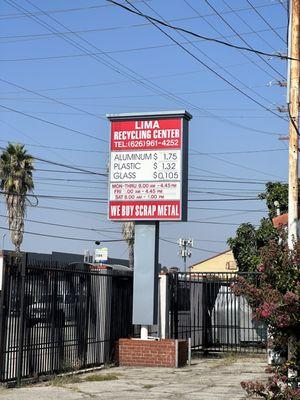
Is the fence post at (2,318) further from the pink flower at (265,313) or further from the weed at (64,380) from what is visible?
the pink flower at (265,313)

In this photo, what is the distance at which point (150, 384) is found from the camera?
43.8 feet

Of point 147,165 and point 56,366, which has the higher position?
point 147,165

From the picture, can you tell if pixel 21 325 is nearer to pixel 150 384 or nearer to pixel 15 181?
pixel 150 384

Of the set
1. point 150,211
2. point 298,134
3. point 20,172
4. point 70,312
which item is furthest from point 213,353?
point 20,172

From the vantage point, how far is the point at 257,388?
8.77m

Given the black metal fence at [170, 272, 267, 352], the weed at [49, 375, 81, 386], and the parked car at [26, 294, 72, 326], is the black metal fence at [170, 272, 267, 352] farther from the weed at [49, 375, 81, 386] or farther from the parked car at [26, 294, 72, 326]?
the weed at [49, 375, 81, 386]

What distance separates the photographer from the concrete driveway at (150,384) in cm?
1181

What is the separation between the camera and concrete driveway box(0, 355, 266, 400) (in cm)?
1181

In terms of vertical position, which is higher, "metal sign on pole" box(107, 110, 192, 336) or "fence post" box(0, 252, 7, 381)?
"metal sign on pole" box(107, 110, 192, 336)

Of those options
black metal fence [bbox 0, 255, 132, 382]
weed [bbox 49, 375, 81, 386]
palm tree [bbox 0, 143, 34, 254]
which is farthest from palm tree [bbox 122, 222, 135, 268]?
weed [bbox 49, 375, 81, 386]

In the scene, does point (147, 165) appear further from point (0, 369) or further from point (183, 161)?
point (0, 369)

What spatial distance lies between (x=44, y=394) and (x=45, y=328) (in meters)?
1.93

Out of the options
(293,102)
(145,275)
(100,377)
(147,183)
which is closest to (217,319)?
(145,275)

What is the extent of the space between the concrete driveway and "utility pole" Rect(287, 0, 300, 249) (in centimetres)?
357
